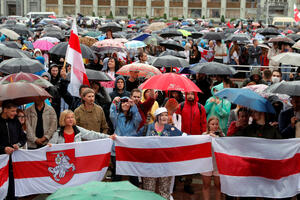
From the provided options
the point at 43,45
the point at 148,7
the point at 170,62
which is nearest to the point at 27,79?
the point at 170,62

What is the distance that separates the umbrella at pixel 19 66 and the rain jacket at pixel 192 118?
3130 mm

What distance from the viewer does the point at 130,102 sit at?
7.20m

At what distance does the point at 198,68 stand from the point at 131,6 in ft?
271

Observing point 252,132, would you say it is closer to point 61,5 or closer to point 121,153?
point 121,153

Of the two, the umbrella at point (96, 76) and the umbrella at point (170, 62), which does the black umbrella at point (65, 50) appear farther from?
the umbrella at point (96, 76)

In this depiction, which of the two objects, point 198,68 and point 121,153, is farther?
point 198,68

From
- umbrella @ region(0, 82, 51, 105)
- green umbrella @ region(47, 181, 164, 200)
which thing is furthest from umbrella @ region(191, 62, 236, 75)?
green umbrella @ region(47, 181, 164, 200)

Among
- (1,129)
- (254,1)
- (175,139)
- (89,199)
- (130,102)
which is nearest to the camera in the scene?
(89,199)

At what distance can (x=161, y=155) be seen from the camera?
6.71 m

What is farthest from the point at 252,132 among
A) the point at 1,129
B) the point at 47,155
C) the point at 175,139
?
the point at 1,129

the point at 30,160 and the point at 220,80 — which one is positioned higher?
the point at 220,80

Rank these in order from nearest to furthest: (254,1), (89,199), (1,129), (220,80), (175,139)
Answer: (89,199) < (1,129) < (175,139) < (220,80) < (254,1)

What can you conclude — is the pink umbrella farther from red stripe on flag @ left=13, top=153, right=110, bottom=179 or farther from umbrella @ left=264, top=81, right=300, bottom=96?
umbrella @ left=264, top=81, right=300, bottom=96

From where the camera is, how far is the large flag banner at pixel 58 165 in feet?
20.9
